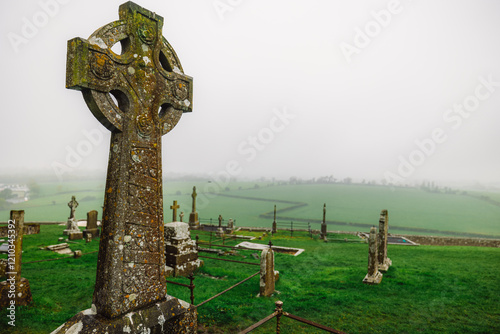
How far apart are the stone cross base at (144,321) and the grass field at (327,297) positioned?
3.21 meters

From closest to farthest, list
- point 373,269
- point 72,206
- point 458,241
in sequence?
point 373,269, point 72,206, point 458,241

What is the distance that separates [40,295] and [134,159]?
737 cm

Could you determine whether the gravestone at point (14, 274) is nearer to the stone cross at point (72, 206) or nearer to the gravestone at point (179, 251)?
the gravestone at point (179, 251)

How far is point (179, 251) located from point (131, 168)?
7766 millimetres

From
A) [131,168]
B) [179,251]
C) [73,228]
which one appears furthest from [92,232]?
[131,168]

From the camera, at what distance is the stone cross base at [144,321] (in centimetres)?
268

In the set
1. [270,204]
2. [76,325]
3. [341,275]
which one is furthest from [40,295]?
[270,204]

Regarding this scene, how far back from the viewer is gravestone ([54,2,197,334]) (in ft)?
8.97

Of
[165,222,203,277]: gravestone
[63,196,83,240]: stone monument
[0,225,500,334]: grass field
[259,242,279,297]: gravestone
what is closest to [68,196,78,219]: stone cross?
[63,196,83,240]: stone monument

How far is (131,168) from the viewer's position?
298cm

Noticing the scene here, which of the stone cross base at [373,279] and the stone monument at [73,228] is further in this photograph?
the stone monument at [73,228]

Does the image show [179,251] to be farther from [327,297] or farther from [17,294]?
[327,297]

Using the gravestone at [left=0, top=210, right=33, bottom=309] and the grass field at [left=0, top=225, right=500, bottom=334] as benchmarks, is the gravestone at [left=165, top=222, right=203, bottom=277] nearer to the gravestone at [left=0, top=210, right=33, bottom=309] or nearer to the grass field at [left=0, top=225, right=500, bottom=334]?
the grass field at [left=0, top=225, right=500, bottom=334]

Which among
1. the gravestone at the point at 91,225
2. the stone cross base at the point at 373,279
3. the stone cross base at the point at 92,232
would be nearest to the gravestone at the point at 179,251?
the stone cross base at the point at 373,279
